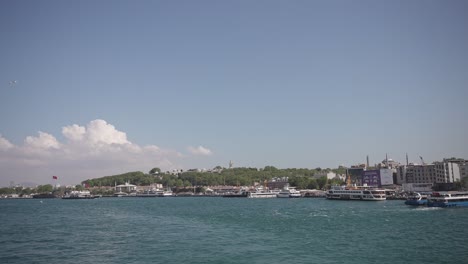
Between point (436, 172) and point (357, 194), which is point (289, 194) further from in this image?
point (436, 172)

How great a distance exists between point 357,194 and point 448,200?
30.2 meters

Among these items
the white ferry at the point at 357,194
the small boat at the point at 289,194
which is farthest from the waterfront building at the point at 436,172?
the white ferry at the point at 357,194

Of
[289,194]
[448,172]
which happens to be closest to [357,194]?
[289,194]

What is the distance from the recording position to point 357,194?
98.2 meters

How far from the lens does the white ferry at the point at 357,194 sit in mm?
94438

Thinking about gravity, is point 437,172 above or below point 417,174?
above

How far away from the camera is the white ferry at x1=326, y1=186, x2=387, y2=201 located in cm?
9444

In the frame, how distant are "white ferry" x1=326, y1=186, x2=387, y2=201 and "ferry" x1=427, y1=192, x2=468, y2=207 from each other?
881 inches

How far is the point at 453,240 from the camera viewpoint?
3381 centimetres

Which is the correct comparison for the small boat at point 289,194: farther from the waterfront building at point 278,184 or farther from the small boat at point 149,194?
the small boat at point 149,194

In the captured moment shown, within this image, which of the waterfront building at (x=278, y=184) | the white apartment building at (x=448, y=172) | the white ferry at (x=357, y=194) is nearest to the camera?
the white ferry at (x=357, y=194)

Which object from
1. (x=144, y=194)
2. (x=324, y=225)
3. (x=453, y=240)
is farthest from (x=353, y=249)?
(x=144, y=194)

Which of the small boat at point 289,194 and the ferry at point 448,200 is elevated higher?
the ferry at point 448,200

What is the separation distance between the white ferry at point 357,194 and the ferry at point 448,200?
2236 centimetres
